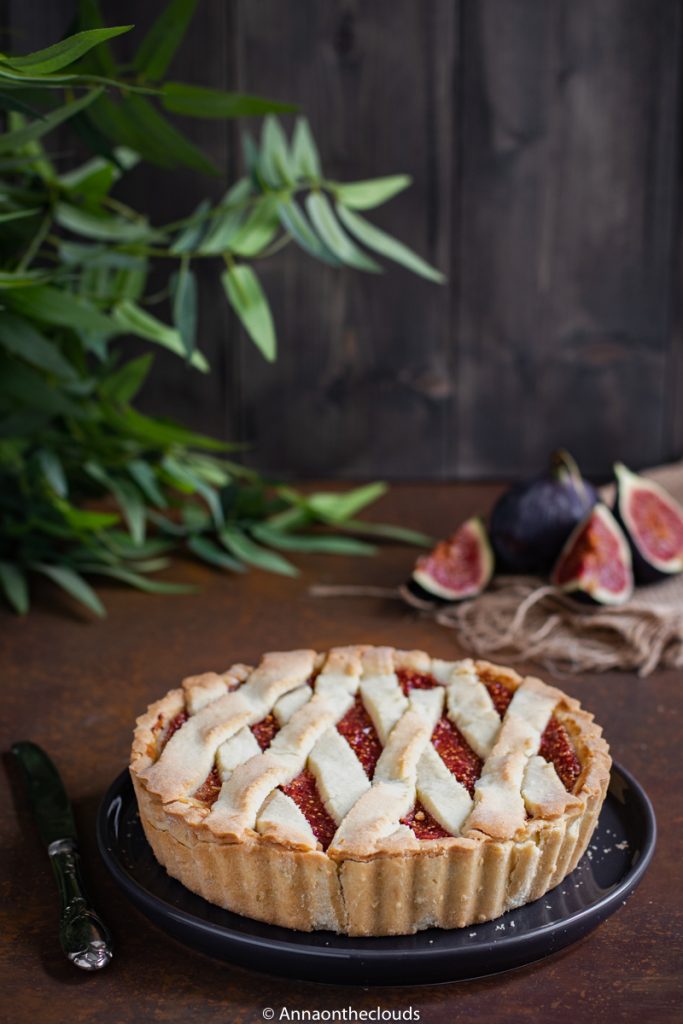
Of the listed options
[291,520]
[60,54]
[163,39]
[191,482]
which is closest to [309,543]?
[291,520]

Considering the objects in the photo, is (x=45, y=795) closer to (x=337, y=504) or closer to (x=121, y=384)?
(x=121, y=384)

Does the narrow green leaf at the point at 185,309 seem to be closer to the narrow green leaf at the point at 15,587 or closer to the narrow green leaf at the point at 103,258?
the narrow green leaf at the point at 103,258

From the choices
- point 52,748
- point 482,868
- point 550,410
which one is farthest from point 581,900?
point 550,410

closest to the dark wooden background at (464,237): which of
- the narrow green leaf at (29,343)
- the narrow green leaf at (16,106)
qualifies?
the narrow green leaf at (29,343)

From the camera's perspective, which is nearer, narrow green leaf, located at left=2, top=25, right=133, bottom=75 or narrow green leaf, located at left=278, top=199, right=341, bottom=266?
narrow green leaf, located at left=2, top=25, right=133, bottom=75

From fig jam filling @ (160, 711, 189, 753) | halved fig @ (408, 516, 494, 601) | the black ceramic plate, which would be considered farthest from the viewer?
halved fig @ (408, 516, 494, 601)

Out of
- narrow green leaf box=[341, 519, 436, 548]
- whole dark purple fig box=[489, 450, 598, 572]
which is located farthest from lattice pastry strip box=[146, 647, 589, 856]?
narrow green leaf box=[341, 519, 436, 548]

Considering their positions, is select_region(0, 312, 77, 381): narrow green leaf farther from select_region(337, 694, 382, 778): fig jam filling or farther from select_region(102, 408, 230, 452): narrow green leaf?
→ select_region(337, 694, 382, 778): fig jam filling

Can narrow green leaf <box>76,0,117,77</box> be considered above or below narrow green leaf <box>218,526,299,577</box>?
above
